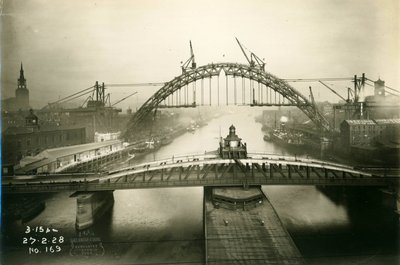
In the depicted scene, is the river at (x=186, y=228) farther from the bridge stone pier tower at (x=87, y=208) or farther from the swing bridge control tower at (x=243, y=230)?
the swing bridge control tower at (x=243, y=230)

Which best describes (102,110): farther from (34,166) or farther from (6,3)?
(6,3)

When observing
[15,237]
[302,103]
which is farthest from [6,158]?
[302,103]

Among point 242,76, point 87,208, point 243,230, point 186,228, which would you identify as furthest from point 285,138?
point 87,208

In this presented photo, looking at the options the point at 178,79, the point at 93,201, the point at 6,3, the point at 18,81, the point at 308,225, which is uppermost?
the point at 6,3

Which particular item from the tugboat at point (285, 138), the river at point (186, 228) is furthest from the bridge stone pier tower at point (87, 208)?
the tugboat at point (285, 138)

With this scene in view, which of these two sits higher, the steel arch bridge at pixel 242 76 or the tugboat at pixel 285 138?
the steel arch bridge at pixel 242 76

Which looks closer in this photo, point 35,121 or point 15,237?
point 15,237
